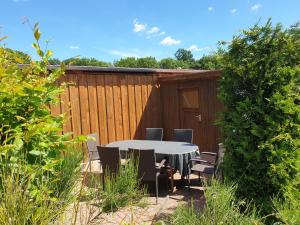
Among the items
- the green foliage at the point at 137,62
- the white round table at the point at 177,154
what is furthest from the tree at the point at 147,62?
the white round table at the point at 177,154

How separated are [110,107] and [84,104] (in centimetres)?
82

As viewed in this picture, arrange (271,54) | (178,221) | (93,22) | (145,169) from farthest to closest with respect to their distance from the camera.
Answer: (93,22) < (145,169) < (271,54) < (178,221)

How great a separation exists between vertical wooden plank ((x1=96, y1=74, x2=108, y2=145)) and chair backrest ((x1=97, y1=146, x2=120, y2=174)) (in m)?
3.43

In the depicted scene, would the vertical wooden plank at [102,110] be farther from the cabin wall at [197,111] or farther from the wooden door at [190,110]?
the wooden door at [190,110]

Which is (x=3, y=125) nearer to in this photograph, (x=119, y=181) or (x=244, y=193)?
(x=119, y=181)

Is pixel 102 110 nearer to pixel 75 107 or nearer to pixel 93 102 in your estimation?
pixel 93 102

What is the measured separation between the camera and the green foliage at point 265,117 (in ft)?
10.3

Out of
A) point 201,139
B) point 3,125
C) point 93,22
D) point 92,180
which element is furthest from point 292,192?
point 93,22

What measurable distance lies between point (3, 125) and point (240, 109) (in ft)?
8.39

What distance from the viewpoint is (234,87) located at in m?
3.47

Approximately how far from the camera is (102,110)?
8.20 m

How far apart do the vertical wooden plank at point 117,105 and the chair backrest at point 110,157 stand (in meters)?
3.69

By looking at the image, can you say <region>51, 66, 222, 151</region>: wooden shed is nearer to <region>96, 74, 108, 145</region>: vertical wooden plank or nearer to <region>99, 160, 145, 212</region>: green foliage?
<region>96, 74, 108, 145</region>: vertical wooden plank

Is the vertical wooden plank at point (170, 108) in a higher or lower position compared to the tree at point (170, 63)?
lower
